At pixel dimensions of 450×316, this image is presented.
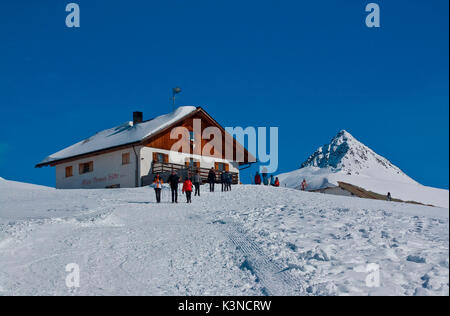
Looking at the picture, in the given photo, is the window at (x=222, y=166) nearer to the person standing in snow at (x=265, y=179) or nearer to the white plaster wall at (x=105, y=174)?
the person standing in snow at (x=265, y=179)

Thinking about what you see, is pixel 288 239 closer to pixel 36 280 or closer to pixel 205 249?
pixel 205 249

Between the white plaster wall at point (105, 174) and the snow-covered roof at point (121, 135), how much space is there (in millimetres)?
690

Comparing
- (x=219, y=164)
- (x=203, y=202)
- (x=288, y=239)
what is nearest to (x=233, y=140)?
(x=219, y=164)

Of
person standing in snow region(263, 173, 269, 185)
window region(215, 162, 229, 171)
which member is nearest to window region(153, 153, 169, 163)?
window region(215, 162, 229, 171)

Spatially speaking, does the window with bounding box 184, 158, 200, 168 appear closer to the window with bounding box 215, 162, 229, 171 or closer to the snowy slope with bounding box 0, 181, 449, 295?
the window with bounding box 215, 162, 229, 171

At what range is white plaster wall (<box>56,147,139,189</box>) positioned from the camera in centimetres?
3562

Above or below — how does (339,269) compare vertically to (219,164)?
below

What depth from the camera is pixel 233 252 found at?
41.4 feet

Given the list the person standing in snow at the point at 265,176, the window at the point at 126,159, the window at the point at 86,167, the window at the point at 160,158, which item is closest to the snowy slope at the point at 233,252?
the window at the point at 126,159

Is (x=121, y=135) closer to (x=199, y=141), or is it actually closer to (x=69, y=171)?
(x=69, y=171)

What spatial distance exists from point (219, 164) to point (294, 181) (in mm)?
23539

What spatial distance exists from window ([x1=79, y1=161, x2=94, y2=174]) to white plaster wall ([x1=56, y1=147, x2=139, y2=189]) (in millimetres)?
237

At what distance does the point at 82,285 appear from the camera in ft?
34.8
